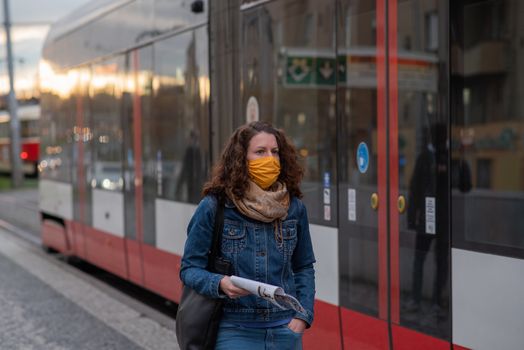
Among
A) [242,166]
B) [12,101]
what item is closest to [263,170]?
[242,166]

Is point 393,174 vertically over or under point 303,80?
under

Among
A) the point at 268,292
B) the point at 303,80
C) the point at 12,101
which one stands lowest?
the point at 268,292

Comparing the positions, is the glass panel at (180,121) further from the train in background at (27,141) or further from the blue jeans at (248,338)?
the train in background at (27,141)

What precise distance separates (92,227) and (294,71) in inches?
207

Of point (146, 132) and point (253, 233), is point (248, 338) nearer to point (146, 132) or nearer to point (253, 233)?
point (253, 233)

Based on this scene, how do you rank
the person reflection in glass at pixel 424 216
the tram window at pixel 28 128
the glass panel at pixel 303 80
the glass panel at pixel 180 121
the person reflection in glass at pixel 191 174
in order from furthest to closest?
the tram window at pixel 28 128, the person reflection in glass at pixel 191 174, the glass panel at pixel 180 121, the glass panel at pixel 303 80, the person reflection in glass at pixel 424 216

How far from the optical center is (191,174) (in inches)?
287

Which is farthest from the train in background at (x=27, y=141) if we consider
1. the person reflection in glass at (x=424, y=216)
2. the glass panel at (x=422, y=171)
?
the person reflection in glass at (x=424, y=216)

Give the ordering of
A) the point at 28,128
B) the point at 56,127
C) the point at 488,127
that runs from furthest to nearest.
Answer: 1. the point at 28,128
2. the point at 56,127
3. the point at 488,127

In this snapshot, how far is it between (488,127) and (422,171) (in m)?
0.48

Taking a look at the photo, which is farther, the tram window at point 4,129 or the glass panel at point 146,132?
the tram window at point 4,129

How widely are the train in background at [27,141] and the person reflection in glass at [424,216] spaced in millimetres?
37611

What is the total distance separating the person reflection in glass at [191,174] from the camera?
7.13 m

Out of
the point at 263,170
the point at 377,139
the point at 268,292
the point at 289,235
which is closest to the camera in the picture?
the point at 268,292
